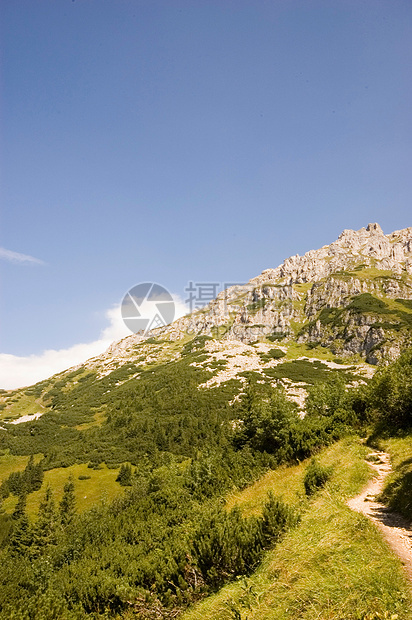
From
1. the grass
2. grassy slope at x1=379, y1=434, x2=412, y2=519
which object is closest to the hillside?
the grass

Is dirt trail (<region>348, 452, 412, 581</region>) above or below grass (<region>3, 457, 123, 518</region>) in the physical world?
above

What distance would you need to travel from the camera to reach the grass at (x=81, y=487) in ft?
265

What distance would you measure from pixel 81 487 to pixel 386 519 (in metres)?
97.7

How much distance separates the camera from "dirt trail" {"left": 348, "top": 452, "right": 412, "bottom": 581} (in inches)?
353

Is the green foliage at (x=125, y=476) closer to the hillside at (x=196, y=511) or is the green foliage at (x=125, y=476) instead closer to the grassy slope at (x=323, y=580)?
the hillside at (x=196, y=511)

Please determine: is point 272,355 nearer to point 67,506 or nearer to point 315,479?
point 67,506

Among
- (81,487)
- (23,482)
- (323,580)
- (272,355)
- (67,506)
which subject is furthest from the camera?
(272,355)

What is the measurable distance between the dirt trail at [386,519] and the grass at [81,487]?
75387mm

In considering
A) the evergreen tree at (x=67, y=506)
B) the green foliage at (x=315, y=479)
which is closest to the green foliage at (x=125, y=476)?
the evergreen tree at (x=67, y=506)

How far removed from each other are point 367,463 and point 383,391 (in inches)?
467

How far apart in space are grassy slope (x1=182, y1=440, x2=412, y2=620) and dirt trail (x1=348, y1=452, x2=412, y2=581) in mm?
424

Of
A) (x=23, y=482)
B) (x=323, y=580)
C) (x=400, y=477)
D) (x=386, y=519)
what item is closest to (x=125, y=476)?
(x=23, y=482)

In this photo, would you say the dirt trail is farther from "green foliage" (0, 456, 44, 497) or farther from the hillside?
"green foliage" (0, 456, 44, 497)

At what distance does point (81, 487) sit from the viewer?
294 ft
